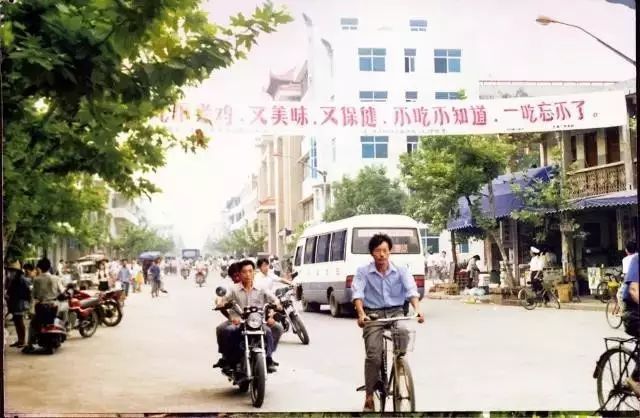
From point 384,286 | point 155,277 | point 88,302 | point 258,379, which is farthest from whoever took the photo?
point 88,302

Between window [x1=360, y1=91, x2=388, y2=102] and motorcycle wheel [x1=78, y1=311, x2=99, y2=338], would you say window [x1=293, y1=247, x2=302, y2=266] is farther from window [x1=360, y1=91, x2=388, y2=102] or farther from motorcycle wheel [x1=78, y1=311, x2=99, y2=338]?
motorcycle wheel [x1=78, y1=311, x2=99, y2=338]

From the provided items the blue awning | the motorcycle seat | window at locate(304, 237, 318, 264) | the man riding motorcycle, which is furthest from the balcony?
the motorcycle seat

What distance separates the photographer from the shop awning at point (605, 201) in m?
5.71

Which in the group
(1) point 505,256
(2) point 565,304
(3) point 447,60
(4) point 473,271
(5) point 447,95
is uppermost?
(3) point 447,60

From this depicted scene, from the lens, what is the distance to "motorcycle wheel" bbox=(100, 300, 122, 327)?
7.49 meters

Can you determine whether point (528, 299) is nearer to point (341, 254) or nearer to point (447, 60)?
point (341, 254)

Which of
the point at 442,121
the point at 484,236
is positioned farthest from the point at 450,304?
the point at 442,121

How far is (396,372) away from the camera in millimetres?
4578

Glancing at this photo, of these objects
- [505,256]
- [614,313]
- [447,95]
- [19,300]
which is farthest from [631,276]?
[19,300]

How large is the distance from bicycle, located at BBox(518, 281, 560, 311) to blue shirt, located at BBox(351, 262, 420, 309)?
1.67 m

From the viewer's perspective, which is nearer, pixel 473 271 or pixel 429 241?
pixel 429 241

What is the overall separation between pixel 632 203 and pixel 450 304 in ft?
4.78

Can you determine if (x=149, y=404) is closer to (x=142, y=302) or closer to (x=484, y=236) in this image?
(x=142, y=302)

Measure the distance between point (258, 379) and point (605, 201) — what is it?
Result: 9.09ft
